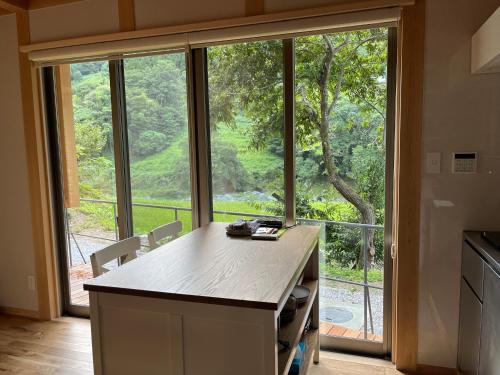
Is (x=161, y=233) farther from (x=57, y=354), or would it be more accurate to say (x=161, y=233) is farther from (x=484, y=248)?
(x=484, y=248)

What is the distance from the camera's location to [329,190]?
2.55 metres

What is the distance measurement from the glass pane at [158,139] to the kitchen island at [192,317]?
3.82ft

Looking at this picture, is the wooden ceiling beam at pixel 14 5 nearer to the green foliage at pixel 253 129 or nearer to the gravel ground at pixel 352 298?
the green foliage at pixel 253 129

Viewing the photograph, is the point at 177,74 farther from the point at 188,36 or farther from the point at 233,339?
the point at 233,339

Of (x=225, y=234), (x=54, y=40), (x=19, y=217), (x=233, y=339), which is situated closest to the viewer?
(x=233, y=339)

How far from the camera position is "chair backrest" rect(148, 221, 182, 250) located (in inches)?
88.2

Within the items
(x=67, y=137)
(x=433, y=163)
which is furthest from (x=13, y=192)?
(x=433, y=163)

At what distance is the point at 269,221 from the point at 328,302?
71 cm

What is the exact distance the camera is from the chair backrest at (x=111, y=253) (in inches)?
72.0

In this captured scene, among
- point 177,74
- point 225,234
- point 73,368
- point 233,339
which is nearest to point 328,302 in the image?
point 225,234

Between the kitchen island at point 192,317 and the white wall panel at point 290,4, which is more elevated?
the white wall panel at point 290,4

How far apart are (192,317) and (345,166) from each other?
1476 millimetres

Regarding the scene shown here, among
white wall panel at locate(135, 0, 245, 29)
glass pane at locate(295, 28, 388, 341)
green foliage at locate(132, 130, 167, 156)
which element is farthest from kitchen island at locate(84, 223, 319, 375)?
white wall panel at locate(135, 0, 245, 29)

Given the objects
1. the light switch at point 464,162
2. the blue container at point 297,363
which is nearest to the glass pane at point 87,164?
the blue container at point 297,363
